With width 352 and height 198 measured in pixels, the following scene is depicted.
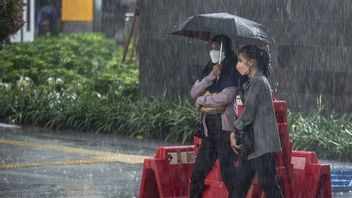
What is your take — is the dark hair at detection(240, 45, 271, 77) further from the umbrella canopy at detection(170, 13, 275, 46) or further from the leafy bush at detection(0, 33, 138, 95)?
the leafy bush at detection(0, 33, 138, 95)

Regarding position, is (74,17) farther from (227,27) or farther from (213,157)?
(213,157)

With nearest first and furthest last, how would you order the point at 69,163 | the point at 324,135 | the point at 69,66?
1. the point at 69,163
2. the point at 324,135
3. the point at 69,66

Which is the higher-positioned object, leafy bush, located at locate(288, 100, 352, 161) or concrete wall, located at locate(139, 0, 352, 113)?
concrete wall, located at locate(139, 0, 352, 113)

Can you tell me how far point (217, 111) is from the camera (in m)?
9.03

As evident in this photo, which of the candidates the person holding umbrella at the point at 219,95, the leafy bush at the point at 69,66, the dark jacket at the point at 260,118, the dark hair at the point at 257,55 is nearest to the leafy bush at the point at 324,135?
the leafy bush at the point at 69,66

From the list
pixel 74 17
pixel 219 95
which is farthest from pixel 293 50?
pixel 74 17

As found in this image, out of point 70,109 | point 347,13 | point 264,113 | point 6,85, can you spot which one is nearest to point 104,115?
point 70,109

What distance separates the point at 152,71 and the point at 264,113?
927 cm

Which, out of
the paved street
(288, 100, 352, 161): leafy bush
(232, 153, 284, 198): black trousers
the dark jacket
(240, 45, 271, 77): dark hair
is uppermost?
(240, 45, 271, 77): dark hair

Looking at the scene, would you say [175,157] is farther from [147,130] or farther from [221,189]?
[147,130]

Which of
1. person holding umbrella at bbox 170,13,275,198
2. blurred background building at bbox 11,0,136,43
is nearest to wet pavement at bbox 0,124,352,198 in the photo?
person holding umbrella at bbox 170,13,275,198

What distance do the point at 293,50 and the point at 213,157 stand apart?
286 inches

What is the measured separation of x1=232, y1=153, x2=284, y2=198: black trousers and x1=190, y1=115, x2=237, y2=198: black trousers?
17cm

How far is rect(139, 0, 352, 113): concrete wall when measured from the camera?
15594 mm
